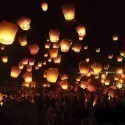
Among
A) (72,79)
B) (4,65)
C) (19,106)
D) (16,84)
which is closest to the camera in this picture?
(19,106)

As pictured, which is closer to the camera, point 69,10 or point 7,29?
point 7,29

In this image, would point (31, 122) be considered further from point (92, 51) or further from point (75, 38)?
point (92, 51)

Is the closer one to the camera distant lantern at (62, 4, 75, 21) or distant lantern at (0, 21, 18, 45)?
distant lantern at (0, 21, 18, 45)

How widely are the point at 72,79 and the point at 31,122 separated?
2902cm

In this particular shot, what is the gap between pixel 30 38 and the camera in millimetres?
20594

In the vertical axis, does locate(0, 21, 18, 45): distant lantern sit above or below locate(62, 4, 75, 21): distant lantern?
below

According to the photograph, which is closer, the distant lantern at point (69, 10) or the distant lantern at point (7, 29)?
the distant lantern at point (7, 29)

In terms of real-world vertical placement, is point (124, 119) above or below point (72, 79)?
below

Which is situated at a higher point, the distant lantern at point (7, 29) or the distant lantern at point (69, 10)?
the distant lantern at point (69, 10)

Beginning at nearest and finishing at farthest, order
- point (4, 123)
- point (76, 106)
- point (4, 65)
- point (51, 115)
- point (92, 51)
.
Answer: point (4, 123), point (51, 115), point (76, 106), point (92, 51), point (4, 65)

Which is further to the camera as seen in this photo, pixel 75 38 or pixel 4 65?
pixel 4 65

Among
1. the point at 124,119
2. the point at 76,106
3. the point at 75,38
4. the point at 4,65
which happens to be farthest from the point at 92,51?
the point at 124,119

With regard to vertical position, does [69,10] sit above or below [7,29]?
above

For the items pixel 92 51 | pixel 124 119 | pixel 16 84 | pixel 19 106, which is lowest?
pixel 124 119
